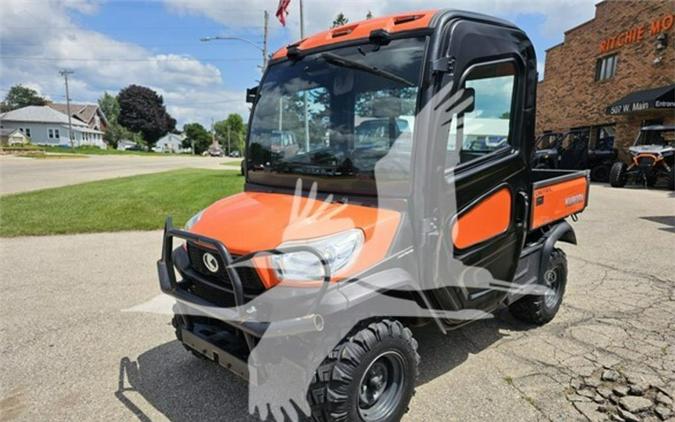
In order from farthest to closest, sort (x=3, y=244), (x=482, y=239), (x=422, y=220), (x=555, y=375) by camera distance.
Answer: (x=3, y=244) < (x=555, y=375) < (x=482, y=239) < (x=422, y=220)

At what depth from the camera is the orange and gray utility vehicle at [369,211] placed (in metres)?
2.23

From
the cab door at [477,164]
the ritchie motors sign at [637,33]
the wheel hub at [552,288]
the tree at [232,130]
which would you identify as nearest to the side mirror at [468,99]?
the cab door at [477,164]

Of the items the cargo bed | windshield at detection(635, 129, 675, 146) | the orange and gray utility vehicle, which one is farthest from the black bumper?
windshield at detection(635, 129, 675, 146)

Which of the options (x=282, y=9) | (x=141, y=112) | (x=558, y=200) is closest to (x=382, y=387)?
(x=558, y=200)

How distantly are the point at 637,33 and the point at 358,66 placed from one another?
21.1 meters

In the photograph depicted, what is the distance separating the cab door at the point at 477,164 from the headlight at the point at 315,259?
20.1 inches

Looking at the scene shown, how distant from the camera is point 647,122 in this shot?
17.7 m

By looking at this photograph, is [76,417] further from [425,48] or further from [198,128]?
[198,128]

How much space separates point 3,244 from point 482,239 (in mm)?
7767

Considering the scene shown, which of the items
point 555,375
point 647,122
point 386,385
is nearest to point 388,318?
point 386,385

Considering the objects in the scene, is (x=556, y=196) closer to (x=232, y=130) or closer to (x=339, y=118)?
(x=339, y=118)

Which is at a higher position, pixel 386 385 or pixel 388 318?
pixel 388 318

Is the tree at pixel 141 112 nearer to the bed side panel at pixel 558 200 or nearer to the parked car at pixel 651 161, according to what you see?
the parked car at pixel 651 161

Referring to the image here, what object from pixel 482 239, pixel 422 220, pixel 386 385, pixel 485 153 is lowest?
pixel 386 385
